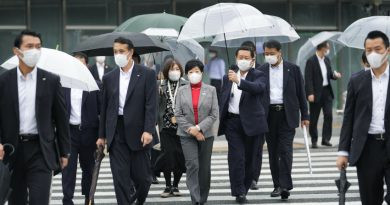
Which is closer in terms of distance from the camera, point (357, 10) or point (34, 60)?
point (34, 60)

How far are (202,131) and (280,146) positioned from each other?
1.38m

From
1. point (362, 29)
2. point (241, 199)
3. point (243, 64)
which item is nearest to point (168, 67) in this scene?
point (243, 64)

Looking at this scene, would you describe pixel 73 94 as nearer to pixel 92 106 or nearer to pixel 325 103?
pixel 92 106

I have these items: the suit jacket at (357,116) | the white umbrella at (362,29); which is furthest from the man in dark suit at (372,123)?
the white umbrella at (362,29)

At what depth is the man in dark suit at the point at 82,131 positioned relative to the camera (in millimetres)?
11648

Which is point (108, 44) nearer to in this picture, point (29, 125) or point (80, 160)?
point (80, 160)

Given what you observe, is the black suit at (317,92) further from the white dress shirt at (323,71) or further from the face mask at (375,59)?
the face mask at (375,59)

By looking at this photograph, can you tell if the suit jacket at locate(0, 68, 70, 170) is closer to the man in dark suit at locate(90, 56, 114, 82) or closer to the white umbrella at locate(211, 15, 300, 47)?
the white umbrella at locate(211, 15, 300, 47)

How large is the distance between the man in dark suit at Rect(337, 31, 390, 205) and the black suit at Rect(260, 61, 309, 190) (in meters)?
3.99

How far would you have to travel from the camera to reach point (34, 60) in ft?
27.5

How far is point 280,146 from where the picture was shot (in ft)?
40.9

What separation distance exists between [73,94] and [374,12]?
18426mm

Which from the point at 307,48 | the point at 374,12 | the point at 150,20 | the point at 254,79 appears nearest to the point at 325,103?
the point at 307,48

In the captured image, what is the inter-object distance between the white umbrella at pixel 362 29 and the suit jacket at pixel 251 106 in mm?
1365
